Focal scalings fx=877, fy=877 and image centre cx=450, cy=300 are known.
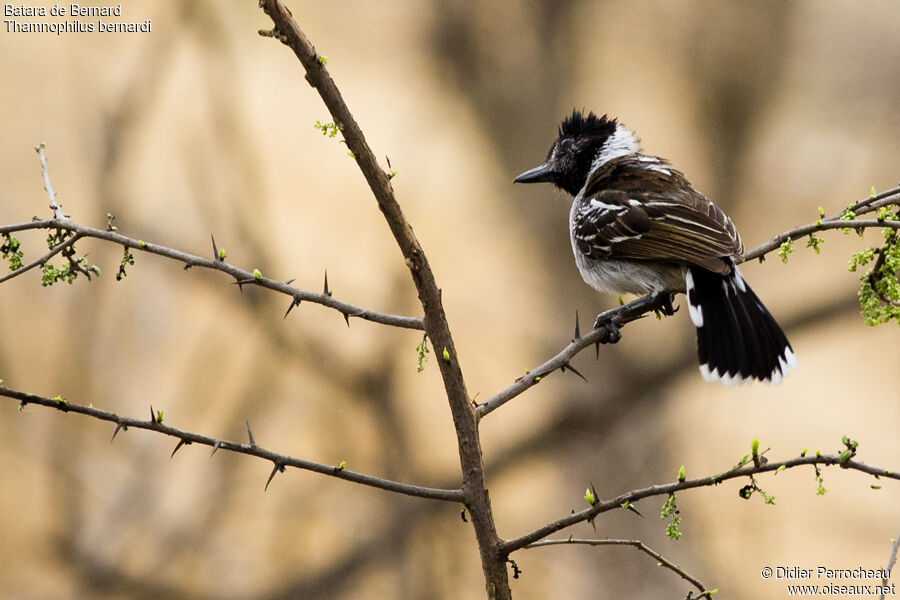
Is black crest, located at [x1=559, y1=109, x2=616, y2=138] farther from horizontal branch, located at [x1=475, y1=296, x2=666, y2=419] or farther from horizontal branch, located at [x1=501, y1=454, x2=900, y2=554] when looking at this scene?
horizontal branch, located at [x1=501, y1=454, x2=900, y2=554]

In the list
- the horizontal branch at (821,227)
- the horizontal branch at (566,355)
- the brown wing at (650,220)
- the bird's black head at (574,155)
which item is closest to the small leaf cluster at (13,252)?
the horizontal branch at (566,355)

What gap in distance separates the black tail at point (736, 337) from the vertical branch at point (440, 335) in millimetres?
999

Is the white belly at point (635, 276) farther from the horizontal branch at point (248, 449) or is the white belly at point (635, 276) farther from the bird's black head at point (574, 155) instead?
the horizontal branch at point (248, 449)

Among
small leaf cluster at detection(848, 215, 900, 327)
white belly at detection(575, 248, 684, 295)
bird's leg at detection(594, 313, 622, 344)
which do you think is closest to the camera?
small leaf cluster at detection(848, 215, 900, 327)

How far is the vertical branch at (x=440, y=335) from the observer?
1520mm

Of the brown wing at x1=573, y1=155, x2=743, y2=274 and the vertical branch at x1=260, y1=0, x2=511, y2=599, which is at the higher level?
the brown wing at x1=573, y1=155, x2=743, y2=274

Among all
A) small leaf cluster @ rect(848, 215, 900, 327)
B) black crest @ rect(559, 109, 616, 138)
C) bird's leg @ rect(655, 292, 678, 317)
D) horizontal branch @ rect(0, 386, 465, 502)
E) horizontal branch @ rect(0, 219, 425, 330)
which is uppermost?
black crest @ rect(559, 109, 616, 138)

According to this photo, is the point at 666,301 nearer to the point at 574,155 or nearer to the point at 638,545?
the point at 574,155

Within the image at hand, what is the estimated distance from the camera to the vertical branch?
1.52m

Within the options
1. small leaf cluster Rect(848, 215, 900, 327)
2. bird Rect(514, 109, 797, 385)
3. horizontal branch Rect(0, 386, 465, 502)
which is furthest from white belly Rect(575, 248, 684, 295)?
horizontal branch Rect(0, 386, 465, 502)

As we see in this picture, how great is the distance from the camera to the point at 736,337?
2568 mm

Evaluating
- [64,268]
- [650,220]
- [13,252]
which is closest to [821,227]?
[650,220]

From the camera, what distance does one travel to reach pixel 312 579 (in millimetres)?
5242

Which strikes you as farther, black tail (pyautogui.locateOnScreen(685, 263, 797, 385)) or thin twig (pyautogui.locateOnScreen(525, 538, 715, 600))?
black tail (pyautogui.locateOnScreen(685, 263, 797, 385))
